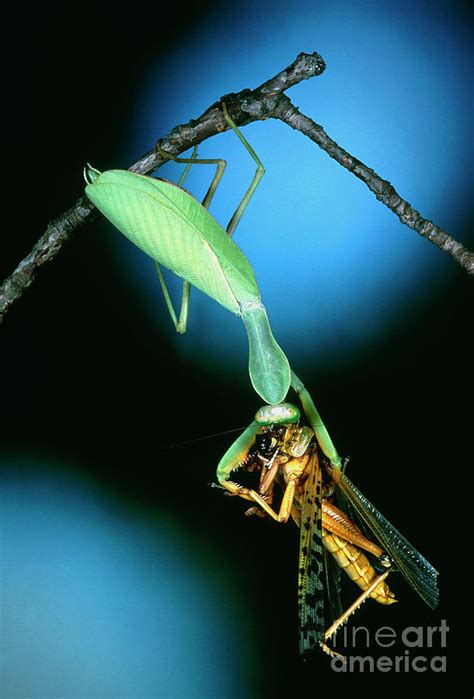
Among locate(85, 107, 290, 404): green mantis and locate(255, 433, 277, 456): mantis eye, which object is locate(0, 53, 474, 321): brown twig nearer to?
locate(85, 107, 290, 404): green mantis

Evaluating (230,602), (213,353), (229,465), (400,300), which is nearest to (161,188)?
(229,465)

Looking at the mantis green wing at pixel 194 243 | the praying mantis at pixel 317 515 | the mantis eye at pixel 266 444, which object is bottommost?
the praying mantis at pixel 317 515

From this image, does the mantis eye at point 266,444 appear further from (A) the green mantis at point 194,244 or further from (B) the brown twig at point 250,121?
(B) the brown twig at point 250,121

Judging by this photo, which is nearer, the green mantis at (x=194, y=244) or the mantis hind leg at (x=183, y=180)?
the green mantis at (x=194, y=244)

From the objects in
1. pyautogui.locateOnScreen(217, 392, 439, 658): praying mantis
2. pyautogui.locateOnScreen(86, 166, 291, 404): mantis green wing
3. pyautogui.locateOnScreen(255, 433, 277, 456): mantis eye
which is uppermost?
pyautogui.locateOnScreen(86, 166, 291, 404): mantis green wing

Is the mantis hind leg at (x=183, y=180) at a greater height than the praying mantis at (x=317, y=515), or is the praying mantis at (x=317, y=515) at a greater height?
the mantis hind leg at (x=183, y=180)

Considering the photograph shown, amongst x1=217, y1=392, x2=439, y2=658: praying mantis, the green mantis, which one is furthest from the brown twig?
x1=217, y1=392, x2=439, y2=658: praying mantis

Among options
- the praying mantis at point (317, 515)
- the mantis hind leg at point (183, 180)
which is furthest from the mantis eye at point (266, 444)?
the mantis hind leg at point (183, 180)
